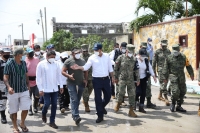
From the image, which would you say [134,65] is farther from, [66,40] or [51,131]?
[66,40]

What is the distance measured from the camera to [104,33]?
39344mm

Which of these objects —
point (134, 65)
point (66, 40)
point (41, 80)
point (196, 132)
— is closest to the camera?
point (196, 132)

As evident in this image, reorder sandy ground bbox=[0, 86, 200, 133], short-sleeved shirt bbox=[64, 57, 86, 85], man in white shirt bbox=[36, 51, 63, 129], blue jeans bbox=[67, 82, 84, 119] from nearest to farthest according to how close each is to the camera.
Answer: sandy ground bbox=[0, 86, 200, 133] < man in white shirt bbox=[36, 51, 63, 129] < blue jeans bbox=[67, 82, 84, 119] < short-sleeved shirt bbox=[64, 57, 86, 85]

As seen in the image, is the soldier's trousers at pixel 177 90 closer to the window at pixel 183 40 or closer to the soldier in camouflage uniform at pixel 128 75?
the soldier in camouflage uniform at pixel 128 75

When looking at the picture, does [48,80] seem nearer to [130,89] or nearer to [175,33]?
[130,89]

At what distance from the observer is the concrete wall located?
11.8 m

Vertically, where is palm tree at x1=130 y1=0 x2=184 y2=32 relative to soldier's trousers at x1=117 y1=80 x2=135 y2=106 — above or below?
above

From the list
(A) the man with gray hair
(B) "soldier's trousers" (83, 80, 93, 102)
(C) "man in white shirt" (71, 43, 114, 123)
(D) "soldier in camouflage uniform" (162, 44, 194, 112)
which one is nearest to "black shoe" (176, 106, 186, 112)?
(D) "soldier in camouflage uniform" (162, 44, 194, 112)

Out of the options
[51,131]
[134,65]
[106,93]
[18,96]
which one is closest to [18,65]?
[18,96]

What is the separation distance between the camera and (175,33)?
13.0 m

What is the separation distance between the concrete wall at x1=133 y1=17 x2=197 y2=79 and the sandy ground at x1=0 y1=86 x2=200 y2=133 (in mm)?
5160

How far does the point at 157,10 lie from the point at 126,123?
11.2 m

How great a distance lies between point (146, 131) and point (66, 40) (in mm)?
23843

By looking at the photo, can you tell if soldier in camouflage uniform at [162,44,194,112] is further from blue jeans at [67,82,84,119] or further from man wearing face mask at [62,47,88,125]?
blue jeans at [67,82,84,119]
